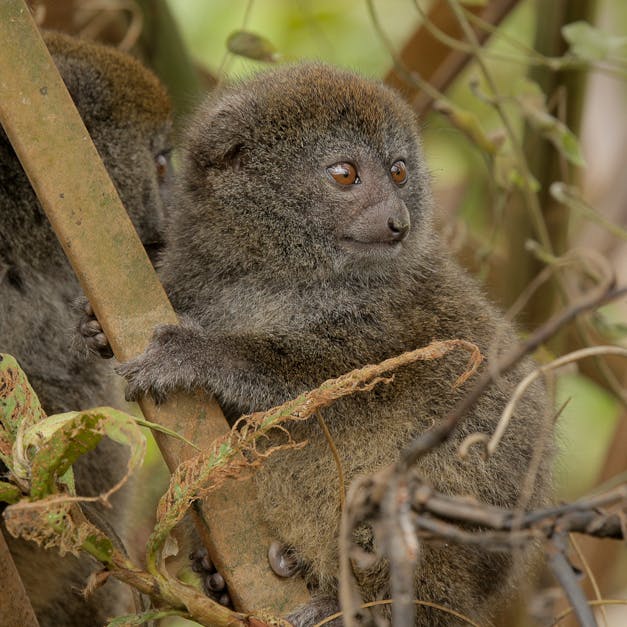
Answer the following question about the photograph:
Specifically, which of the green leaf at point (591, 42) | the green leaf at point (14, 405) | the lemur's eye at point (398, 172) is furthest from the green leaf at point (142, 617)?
the green leaf at point (591, 42)

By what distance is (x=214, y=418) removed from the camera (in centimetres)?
313

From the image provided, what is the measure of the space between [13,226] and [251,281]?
1.10 metres

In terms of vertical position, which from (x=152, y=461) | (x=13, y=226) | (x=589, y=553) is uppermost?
(x=13, y=226)

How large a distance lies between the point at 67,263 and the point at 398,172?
1491mm

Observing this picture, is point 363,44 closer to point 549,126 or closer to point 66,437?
point 549,126

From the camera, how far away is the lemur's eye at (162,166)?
4.61 m

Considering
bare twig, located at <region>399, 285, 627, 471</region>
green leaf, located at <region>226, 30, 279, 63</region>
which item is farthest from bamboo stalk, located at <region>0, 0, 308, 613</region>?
green leaf, located at <region>226, 30, 279, 63</region>

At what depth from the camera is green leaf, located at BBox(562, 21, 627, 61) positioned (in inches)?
173

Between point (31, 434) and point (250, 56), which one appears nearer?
point (31, 434)

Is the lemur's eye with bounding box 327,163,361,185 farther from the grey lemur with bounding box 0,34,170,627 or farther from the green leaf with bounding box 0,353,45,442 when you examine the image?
the green leaf with bounding box 0,353,45,442

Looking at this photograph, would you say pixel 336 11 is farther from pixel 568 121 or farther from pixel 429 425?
pixel 429 425

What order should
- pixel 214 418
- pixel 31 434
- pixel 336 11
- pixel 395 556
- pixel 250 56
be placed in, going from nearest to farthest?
pixel 395 556
pixel 31 434
pixel 214 418
pixel 250 56
pixel 336 11

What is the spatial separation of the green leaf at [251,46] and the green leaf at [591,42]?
4.36 feet

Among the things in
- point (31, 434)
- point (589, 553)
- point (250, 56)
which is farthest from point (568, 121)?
point (31, 434)
